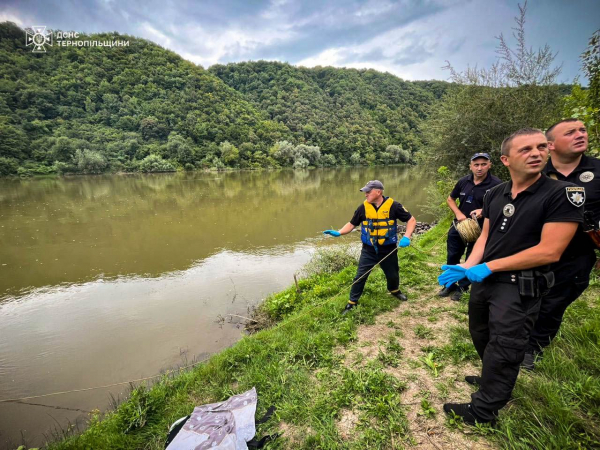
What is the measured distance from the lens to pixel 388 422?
2330 mm

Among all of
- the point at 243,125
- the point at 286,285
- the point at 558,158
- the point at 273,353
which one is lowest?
the point at 286,285

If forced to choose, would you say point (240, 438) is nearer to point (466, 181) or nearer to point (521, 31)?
point (466, 181)

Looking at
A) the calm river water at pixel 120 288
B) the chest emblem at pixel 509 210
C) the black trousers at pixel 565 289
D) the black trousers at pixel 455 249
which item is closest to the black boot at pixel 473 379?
the black trousers at pixel 565 289

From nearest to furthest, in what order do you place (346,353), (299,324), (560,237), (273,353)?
(560,237) → (346,353) → (273,353) → (299,324)

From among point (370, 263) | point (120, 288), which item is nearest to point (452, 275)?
point (370, 263)

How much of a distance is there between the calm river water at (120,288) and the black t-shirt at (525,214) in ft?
15.9

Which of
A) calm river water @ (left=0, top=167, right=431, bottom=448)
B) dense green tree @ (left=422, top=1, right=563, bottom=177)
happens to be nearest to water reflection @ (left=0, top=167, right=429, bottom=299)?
calm river water @ (left=0, top=167, right=431, bottom=448)

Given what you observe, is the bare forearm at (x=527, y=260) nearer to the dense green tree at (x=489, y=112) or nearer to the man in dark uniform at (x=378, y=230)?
the man in dark uniform at (x=378, y=230)

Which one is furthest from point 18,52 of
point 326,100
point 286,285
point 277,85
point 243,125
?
point 286,285

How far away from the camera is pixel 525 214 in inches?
71.3

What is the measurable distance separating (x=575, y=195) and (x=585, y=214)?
1.12 meters

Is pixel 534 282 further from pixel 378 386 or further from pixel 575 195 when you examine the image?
pixel 378 386

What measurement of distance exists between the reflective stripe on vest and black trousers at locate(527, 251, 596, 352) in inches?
81.1

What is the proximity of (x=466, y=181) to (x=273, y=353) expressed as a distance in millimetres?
4568
